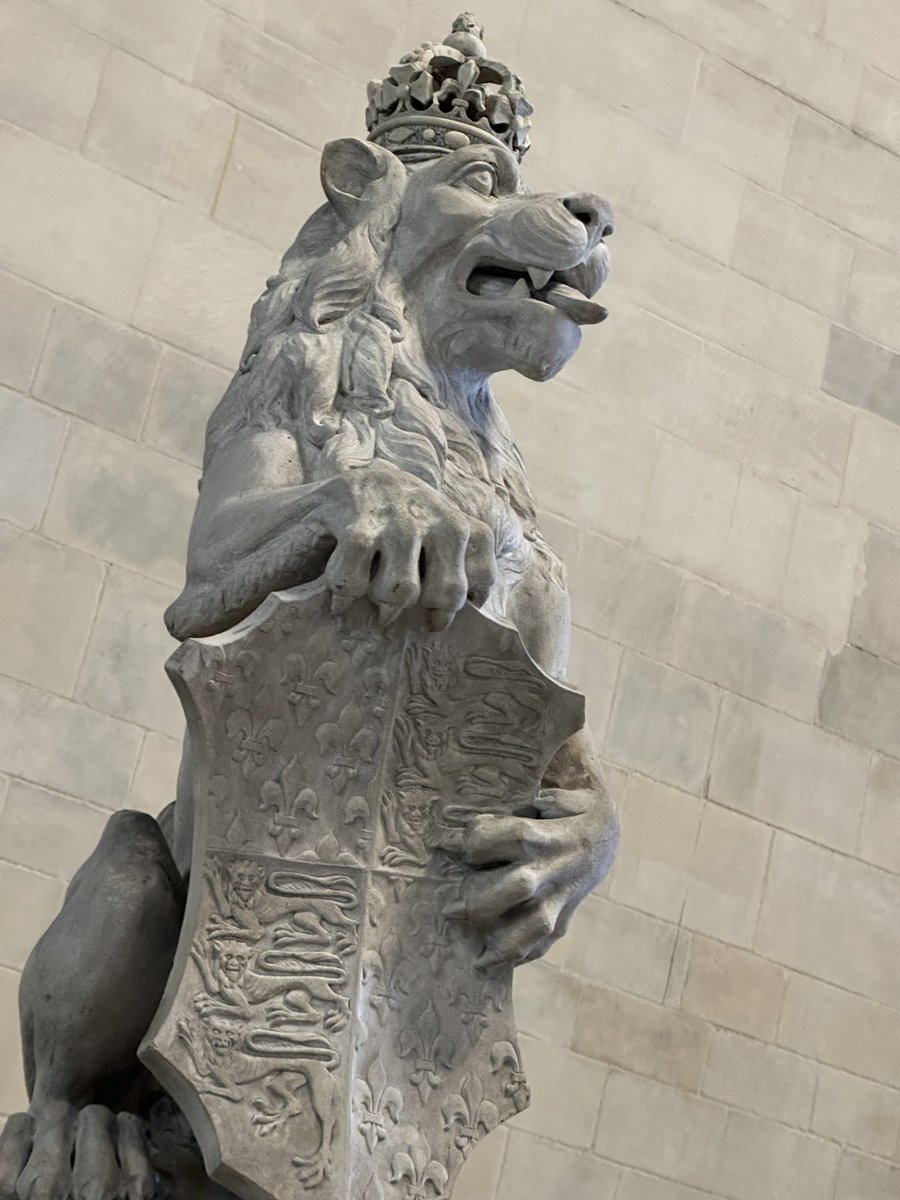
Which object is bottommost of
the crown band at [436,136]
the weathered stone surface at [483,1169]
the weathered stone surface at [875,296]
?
the weathered stone surface at [483,1169]

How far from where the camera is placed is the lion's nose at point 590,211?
2.64 m

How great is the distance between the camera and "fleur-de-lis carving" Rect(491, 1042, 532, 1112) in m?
2.31

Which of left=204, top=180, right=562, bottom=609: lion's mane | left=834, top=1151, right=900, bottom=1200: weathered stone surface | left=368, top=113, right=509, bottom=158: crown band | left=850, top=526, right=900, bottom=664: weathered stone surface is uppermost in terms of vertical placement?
left=850, top=526, right=900, bottom=664: weathered stone surface

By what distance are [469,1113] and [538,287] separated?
1.05 metres

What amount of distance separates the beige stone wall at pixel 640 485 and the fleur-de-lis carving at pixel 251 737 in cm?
194

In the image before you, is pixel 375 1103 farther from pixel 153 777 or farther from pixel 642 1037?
pixel 642 1037

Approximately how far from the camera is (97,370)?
4.40 meters

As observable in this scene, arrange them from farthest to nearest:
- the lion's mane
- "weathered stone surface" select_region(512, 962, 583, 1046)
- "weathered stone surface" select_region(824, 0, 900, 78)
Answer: "weathered stone surface" select_region(824, 0, 900, 78), "weathered stone surface" select_region(512, 962, 583, 1046), the lion's mane

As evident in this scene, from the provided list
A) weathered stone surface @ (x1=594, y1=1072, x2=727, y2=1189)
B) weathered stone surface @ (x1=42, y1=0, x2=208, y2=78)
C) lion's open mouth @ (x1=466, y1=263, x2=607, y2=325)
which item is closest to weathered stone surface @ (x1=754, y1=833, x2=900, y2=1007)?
weathered stone surface @ (x1=594, y1=1072, x2=727, y2=1189)

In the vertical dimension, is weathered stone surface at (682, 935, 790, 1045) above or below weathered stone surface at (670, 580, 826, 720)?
below

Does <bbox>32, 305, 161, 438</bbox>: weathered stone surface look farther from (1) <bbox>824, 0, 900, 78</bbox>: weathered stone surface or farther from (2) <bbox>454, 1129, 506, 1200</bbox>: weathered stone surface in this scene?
(1) <bbox>824, 0, 900, 78</bbox>: weathered stone surface

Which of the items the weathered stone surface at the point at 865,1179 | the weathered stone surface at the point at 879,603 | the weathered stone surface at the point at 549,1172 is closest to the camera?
the weathered stone surface at the point at 549,1172

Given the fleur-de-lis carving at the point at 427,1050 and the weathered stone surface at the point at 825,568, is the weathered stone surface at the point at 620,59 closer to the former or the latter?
the weathered stone surface at the point at 825,568

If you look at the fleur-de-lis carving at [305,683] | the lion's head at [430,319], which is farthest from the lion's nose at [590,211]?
the fleur-de-lis carving at [305,683]
